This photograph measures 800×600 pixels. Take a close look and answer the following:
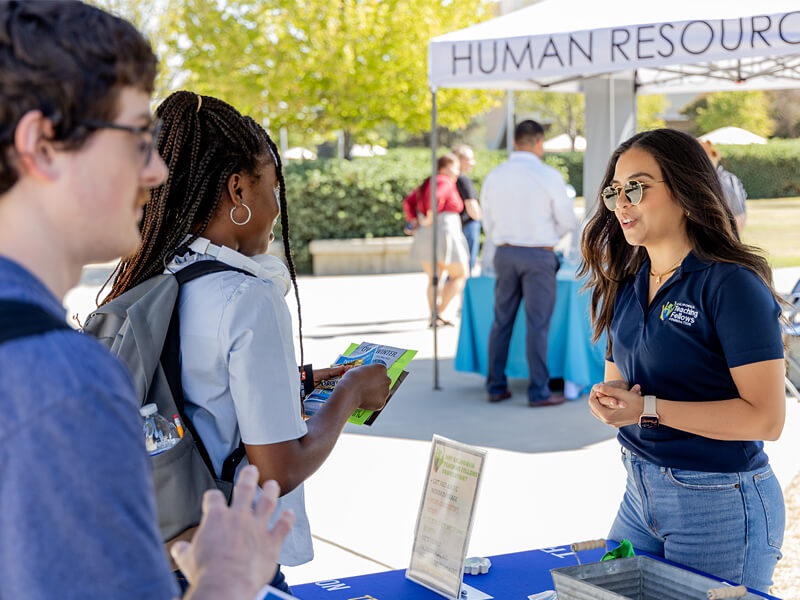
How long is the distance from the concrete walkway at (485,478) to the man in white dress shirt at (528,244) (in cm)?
42

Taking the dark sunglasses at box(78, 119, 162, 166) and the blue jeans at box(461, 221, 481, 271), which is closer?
the dark sunglasses at box(78, 119, 162, 166)

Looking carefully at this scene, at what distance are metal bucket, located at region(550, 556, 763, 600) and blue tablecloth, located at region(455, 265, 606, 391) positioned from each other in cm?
457

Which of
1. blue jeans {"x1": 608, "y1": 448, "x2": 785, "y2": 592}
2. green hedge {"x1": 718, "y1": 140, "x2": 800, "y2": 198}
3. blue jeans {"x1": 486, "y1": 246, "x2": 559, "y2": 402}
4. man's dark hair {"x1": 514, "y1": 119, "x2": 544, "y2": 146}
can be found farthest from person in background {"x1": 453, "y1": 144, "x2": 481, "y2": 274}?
blue jeans {"x1": 608, "y1": 448, "x2": 785, "y2": 592}

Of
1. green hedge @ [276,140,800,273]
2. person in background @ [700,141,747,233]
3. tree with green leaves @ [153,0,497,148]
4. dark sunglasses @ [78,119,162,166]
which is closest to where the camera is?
dark sunglasses @ [78,119,162,166]

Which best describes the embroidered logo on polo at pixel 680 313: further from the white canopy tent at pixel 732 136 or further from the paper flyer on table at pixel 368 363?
the white canopy tent at pixel 732 136

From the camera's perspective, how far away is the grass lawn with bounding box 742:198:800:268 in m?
14.6

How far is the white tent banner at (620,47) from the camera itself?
4418 mm

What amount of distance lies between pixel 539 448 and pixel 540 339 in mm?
1112

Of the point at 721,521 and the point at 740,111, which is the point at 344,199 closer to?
the point at 740,111

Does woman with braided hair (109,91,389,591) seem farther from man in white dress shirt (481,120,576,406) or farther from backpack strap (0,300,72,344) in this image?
man in white dress shirt (481,120,576,406)

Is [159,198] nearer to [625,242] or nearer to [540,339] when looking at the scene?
[625,242]

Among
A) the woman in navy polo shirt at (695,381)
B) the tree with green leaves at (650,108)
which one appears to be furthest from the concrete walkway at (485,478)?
the tree with green leaves at (650,108)

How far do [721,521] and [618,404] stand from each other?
0.33 metres

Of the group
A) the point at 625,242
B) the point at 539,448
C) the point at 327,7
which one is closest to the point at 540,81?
the point at 539,448
